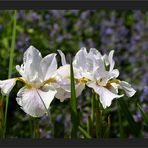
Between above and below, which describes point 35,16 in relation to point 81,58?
above

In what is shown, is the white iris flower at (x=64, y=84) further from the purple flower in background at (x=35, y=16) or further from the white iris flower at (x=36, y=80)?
the purple flower in background at (x=35, y=16)

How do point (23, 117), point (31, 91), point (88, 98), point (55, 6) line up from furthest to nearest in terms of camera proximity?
point (23, 117)
point (88, 98)
point (55, 6)
point (31, 91)

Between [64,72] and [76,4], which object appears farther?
[76,4]

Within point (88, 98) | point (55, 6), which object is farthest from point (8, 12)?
point (55, 6)

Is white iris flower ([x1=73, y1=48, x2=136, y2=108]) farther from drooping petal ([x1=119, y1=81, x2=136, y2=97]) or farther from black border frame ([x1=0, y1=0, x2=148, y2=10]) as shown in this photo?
black border frame ([x1=0, y1=0, x2=148, y2=10])

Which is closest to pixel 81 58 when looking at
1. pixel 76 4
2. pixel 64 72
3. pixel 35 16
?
pixel 64 72

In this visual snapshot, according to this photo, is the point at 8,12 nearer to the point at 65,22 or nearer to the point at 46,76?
the point at 65,22

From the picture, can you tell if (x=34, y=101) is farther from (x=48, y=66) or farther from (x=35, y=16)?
(x=35, y=16)
